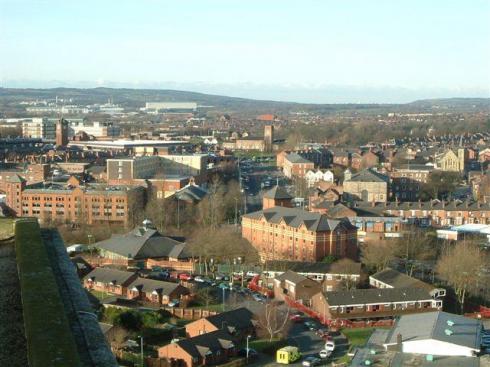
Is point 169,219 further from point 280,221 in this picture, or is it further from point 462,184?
point 462,184

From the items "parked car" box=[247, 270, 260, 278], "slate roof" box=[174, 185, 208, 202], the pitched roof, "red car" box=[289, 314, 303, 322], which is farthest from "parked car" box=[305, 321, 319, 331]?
"slate roof" box=[174, 185, 208, 202]

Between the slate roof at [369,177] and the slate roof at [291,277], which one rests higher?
the slate roof at [369,177]

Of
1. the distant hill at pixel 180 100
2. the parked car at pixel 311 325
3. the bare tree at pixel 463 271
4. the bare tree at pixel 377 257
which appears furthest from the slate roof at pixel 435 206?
the distant hill at pixel 180 100

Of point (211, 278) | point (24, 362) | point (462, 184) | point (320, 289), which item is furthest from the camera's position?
point (462, 184)

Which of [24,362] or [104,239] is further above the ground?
[24,362]

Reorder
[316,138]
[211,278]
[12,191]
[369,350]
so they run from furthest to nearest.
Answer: [316,138]
[12,191]
[211,278]
[369,350]

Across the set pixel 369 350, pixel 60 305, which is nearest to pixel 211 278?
pixel 369 350

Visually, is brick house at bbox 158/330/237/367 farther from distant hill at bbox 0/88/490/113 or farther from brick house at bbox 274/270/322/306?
distant hill at bbox 0/88/490/113

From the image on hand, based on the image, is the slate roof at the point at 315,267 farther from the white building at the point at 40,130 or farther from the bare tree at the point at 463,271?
the white building at the point at 40,130
